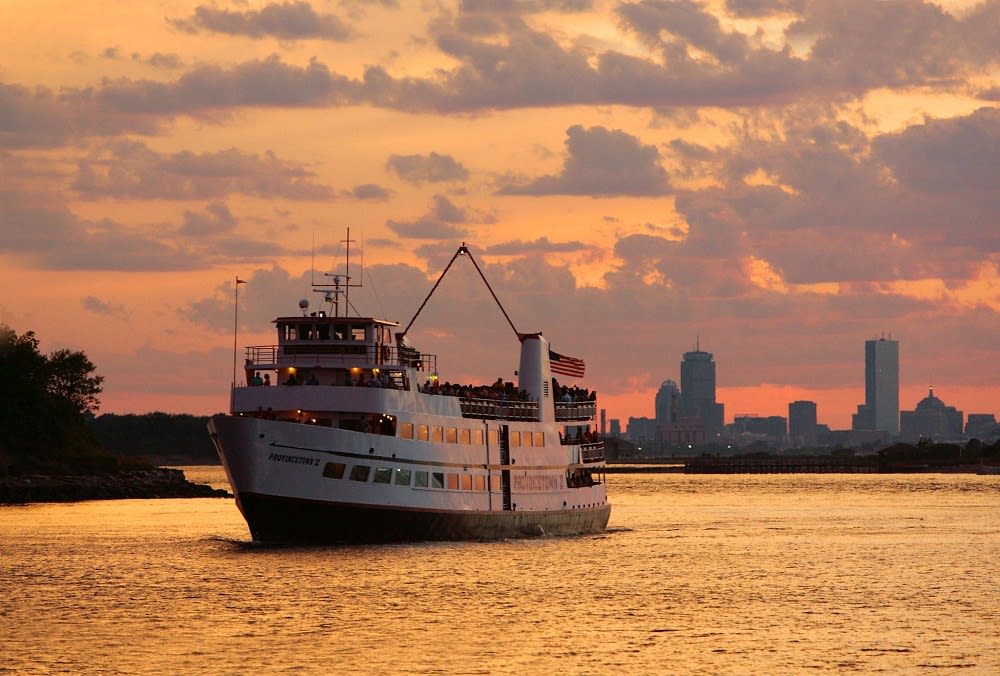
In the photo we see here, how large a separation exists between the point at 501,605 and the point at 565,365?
111 ft

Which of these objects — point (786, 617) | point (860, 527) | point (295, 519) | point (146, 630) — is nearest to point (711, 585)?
point (786, 617)

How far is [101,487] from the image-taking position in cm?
16612

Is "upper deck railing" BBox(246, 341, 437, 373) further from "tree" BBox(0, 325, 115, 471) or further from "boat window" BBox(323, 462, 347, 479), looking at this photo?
"tree" BBox(0, 325, 115, 471)

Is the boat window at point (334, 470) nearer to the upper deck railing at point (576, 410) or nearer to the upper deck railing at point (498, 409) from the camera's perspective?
the upper deck railing at point (498, 409)

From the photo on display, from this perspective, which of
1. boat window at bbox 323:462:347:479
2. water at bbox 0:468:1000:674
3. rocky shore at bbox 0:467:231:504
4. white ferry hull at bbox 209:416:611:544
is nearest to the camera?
water at bbox 0:468:1000:674

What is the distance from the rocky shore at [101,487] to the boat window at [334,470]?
88.6 m

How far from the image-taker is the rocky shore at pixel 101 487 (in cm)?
15638

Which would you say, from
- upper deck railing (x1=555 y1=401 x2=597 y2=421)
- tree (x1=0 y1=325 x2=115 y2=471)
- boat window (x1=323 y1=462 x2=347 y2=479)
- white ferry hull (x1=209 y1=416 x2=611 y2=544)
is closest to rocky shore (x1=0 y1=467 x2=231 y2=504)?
tree (x1=0 y1=325 x2=115 y2=471)

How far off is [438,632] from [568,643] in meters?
4.28

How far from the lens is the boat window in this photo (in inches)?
2768

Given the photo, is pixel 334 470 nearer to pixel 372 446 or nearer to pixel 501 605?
pixel 372 446

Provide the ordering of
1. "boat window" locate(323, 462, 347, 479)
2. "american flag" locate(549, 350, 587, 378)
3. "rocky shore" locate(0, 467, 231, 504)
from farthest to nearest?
"rocky shore" locate(0, 467, 231, 504) < "american flag" locate(549, 350, 587, 378) < "boat window" locate(323, 462, 347, 479)

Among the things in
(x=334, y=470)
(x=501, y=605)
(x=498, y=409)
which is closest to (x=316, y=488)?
(x=334, y=470)

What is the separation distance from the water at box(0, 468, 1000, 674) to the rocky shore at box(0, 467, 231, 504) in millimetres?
58257
